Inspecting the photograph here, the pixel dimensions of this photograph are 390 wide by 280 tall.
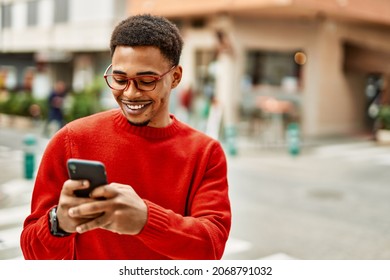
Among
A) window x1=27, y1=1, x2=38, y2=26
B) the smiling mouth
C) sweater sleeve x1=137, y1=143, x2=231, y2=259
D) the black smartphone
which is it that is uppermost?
window x1=27, y1=1, x2=38, y2=26

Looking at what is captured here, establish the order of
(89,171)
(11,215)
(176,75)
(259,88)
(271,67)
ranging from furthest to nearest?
(271,67) < (259,88) < (11,215) < (176,75) < (89,171)

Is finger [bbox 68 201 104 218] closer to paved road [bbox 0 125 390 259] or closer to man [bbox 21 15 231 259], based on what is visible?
man [bbox 21 15 231 259]

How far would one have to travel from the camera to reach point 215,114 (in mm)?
12570

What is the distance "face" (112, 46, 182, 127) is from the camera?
4.33 ft

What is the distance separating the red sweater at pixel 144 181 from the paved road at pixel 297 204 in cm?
137

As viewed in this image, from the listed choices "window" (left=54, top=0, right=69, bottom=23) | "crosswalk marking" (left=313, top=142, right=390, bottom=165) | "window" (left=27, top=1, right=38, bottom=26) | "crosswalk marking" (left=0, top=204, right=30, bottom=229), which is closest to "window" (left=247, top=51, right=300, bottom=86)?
"crosswalk marking" (left=313, top=142, right=390, bottom=165)

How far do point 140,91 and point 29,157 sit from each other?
6.18 meters

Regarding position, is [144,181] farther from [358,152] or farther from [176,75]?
[358,152]

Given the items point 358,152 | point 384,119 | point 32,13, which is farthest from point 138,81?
point 32,13

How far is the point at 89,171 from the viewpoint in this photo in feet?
3.59

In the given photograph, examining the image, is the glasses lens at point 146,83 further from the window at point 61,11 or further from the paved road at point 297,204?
the window at point 61,11

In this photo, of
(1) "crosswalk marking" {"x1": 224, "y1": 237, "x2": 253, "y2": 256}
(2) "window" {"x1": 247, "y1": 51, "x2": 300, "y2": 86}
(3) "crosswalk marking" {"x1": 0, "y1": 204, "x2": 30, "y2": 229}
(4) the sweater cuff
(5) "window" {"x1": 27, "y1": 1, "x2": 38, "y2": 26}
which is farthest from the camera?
(2) "window" {"x1": 247, "y1": 51, "x2": 300, "y2": 86}

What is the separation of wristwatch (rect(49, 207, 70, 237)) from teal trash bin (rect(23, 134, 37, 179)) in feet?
19.5
